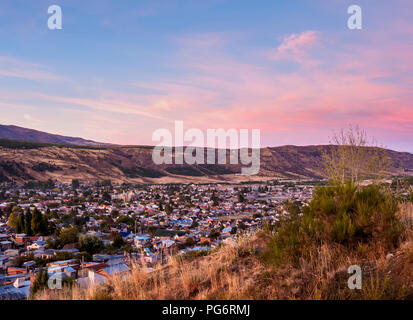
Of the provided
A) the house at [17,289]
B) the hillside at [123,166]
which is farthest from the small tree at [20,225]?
the hillside at [123,166]

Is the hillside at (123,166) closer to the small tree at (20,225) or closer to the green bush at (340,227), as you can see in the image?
the small tree at (20,225)

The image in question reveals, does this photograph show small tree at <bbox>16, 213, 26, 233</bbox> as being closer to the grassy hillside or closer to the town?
the town

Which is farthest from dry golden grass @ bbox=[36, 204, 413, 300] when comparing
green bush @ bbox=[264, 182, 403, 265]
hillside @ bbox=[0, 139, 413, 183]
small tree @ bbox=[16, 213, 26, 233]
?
hillside @ bbox=[0, 139, 413, 183]

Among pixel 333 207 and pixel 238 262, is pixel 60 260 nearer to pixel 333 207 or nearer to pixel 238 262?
pixel 238 262

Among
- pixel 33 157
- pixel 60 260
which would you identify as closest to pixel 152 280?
pixel 60 260

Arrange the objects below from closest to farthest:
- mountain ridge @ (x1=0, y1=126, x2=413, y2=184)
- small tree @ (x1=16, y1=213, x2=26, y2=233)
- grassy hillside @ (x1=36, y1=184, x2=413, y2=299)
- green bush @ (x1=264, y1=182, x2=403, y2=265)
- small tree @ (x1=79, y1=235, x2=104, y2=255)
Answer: grassy hillside @ (x1=36, y1=184, x2=413, y2=299) < green bush @ (x1=264, y1=182, x2=403, y2=265) < small tree @ (x1=79, y1=235, x2=104, y2=255) < small tree @ (x1=16, y1=213, x2=26, y2=233) < mountain ridge @ (x1=0, y1=126, x2=413, y2=184)

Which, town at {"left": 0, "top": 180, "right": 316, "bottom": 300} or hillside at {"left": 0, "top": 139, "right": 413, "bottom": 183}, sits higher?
hillside at {"left": 0, "top": 139, "right": 413, "bottom": 183}
